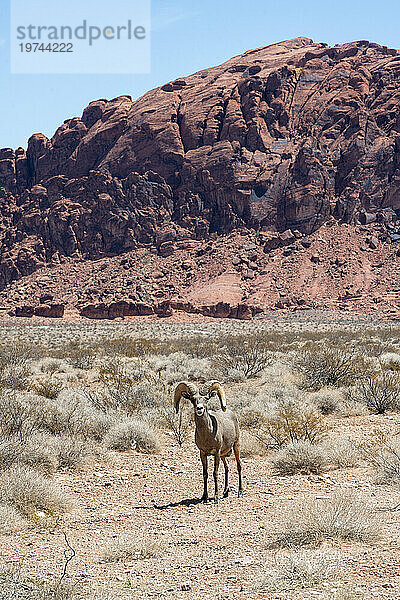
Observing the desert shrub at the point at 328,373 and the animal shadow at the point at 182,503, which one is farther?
the desert shrub at the point at 328,373

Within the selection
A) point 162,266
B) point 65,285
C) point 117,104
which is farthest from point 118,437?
point 117,104

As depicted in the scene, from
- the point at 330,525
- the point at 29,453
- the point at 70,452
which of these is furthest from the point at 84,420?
the point at 330,525

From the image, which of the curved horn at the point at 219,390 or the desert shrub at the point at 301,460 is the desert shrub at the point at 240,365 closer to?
the desert shrub at the point at 301,460

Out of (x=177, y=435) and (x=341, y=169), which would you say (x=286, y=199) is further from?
(x=177, y=435)

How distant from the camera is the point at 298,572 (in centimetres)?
533

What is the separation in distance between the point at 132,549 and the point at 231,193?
86183mm

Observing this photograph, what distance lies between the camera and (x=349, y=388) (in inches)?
643

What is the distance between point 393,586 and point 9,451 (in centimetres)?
617

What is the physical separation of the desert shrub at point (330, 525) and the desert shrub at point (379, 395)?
26.3ft

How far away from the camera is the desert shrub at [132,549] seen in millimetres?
6254

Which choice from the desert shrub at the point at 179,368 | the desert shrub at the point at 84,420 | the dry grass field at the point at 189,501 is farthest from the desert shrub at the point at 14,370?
the desert shrub at the point at 179,368

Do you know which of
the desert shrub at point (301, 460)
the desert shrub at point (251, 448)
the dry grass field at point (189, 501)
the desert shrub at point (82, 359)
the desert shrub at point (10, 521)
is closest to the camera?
the dry grass field at point (189, 501)

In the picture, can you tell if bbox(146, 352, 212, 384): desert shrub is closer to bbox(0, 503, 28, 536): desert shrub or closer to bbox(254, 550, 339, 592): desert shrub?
bbox(0, 503, 28, 536): desert shrub

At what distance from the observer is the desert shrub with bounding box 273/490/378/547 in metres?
6.13
